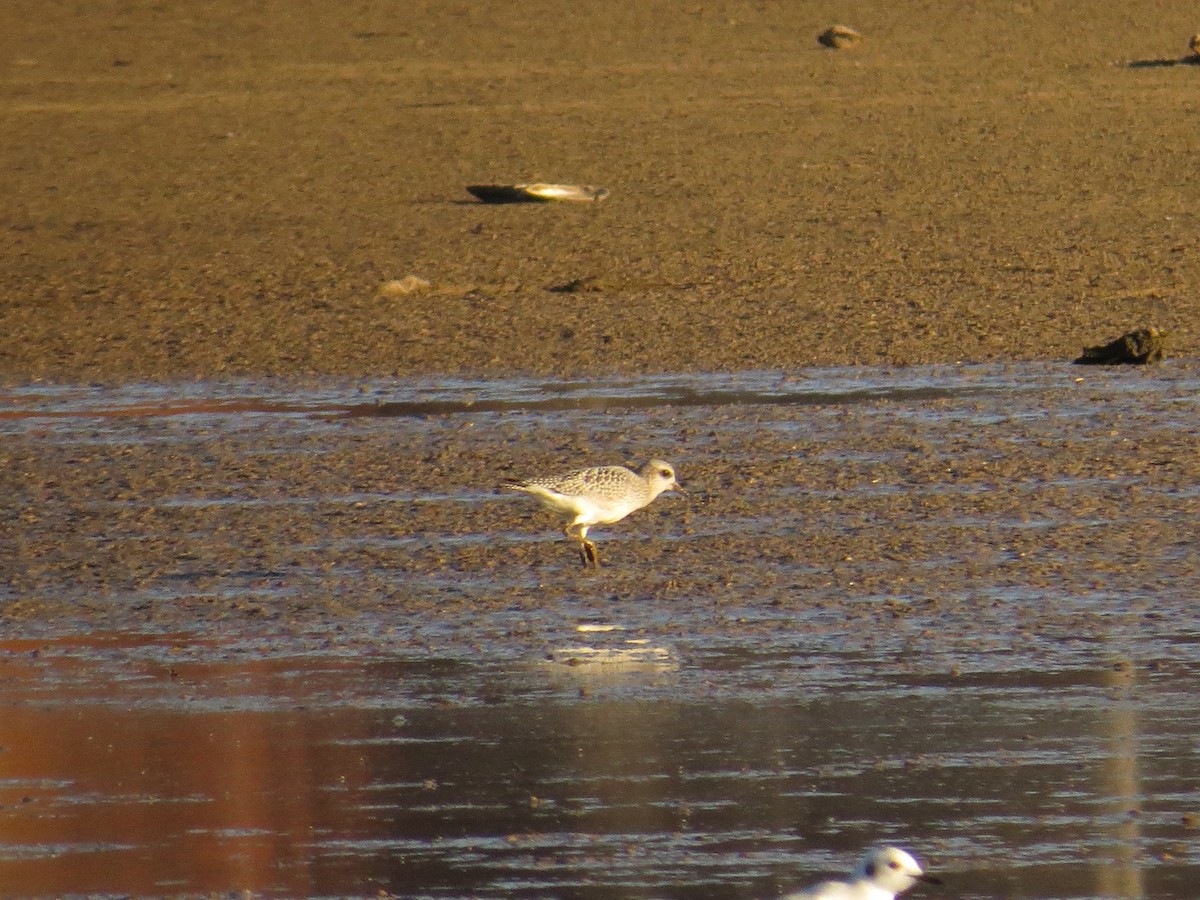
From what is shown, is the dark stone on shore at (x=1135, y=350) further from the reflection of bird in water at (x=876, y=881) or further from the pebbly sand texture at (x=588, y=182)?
the reflection of bird in water at (x=876, y=881)

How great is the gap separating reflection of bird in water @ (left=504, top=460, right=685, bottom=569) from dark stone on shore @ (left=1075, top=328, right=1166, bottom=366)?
4.22m

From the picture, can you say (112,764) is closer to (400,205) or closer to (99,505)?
(99,505)

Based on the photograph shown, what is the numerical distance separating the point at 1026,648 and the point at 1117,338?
591cm

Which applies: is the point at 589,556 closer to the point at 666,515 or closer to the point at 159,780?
the point at 666,515

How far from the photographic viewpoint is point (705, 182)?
18.9 meters

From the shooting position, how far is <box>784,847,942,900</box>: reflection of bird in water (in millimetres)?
4715

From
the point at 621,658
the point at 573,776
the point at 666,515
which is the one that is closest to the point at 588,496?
the point at 666,515

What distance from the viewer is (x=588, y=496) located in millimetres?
8758

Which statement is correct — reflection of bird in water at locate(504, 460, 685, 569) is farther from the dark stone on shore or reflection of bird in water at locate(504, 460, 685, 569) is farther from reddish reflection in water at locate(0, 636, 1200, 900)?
the dark stone on shore

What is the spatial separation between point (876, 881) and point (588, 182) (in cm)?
1475

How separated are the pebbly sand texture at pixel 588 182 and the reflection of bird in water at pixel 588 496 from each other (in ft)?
13.0

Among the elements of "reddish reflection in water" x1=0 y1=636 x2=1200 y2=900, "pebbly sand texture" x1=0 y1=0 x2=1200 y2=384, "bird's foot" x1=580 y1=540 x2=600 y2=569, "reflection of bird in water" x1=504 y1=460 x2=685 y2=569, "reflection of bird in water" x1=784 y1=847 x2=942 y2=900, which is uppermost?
"pebbly sand texture" x1=0 y1=0 x2=1200 y2=384

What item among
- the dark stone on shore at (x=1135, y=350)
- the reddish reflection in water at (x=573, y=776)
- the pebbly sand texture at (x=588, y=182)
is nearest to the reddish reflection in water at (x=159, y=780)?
the reddish reflection in water at (x=573, y=776)

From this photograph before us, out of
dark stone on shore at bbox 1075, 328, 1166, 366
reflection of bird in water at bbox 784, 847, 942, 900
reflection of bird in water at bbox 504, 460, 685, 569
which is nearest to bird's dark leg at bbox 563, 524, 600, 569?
reflection of bird in water at bbox 504, 460, 685, 569
